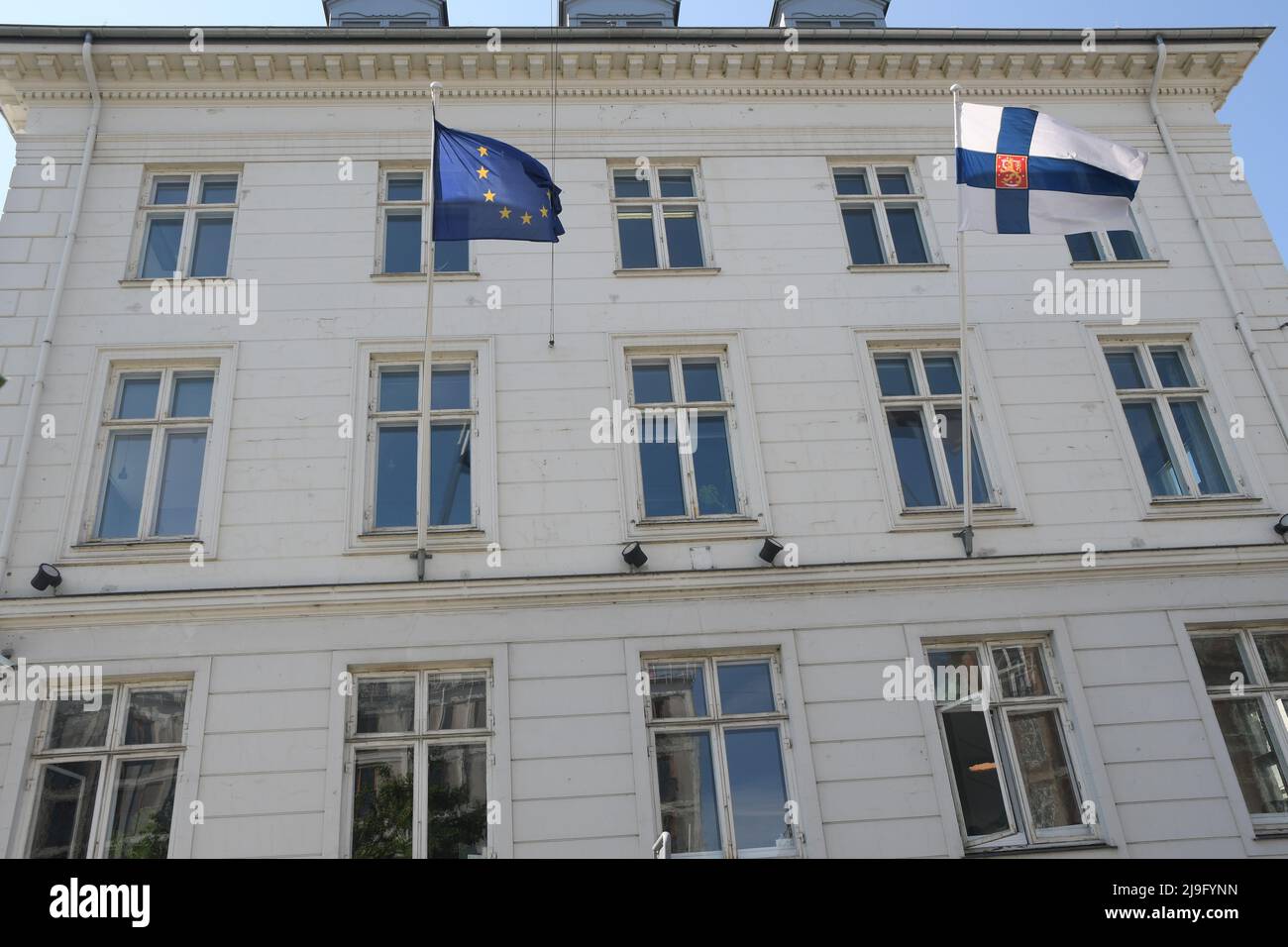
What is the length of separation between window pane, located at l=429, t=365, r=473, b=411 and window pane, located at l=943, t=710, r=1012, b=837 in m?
6.17

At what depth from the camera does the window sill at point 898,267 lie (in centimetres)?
1223

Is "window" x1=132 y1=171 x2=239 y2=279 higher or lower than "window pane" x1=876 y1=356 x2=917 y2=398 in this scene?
higher

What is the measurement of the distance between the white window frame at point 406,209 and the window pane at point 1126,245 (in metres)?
8.20

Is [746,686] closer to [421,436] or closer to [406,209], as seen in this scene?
[421,436]

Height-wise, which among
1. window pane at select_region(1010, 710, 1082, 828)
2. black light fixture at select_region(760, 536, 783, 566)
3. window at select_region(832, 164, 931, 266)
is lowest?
window pane at select_region(1010, 710, 1082, 828)

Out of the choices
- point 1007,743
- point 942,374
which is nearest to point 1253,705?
point 1007,743

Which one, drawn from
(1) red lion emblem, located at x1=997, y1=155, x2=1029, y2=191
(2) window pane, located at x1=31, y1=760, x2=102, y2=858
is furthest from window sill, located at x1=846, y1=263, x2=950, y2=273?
(2) window pane, located at x1=31, y1=760, x2=102, y2=858

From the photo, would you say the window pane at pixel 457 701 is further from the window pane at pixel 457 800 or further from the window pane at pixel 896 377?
the window pane at pixel 896 377

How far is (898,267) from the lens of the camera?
40.3 ft

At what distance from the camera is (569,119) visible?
13.2 m

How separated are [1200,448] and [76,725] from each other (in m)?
12.3

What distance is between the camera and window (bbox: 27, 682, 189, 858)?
29.1ft

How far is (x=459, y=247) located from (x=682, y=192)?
9.92ft

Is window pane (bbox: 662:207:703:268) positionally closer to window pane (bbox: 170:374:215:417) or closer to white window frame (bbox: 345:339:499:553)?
white window frame (bbox: 345:339:499:553)
